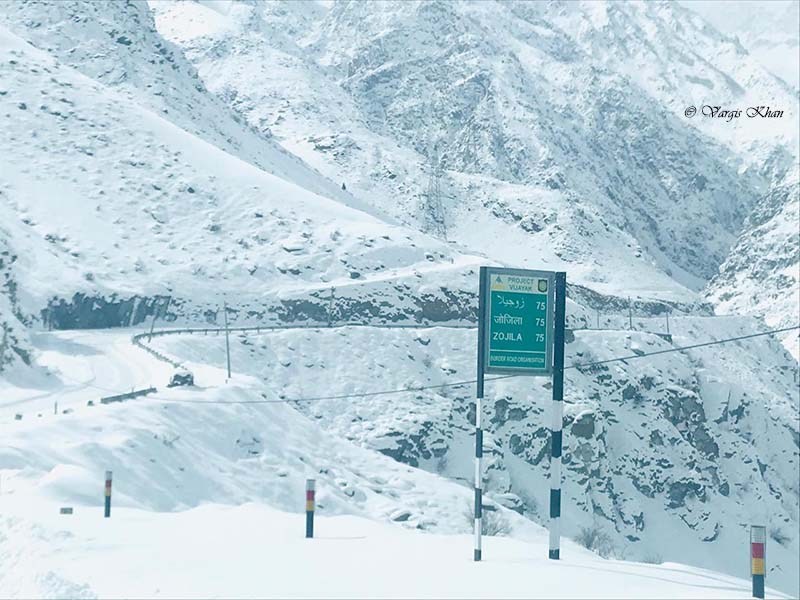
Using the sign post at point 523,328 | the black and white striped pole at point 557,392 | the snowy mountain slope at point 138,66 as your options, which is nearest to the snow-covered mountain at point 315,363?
the black and white striped pole at point 557,392

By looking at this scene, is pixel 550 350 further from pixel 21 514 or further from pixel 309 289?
pixel 309 289

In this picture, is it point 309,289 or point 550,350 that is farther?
point 309,289

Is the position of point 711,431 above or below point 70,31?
below

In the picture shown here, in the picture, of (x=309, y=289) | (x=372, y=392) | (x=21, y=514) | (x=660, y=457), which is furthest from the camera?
(x=309, y=289)

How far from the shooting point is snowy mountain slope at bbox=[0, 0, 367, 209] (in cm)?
14875

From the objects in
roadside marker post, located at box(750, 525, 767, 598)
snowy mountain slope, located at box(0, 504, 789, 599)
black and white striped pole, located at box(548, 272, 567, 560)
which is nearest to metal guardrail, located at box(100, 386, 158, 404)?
snowy mountain slope, located at box(0, 504, 789, 599)

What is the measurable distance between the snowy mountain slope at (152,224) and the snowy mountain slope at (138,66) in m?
28.9

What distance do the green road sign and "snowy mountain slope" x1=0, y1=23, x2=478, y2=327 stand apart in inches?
2479

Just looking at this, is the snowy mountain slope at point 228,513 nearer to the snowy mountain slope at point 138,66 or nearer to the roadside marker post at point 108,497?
the roadside marker post at point 108,497

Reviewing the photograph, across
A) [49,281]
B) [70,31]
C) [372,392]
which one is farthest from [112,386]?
[70,31]

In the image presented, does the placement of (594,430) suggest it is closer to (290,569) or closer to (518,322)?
(518,322)

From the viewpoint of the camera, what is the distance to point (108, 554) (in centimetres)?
1616

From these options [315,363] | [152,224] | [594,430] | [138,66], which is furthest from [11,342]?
[138,66]

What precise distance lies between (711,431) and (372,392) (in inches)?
1039
